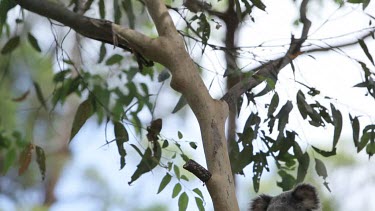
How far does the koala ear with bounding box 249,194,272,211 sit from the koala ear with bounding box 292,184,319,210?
24 cm

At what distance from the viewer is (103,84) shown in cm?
572

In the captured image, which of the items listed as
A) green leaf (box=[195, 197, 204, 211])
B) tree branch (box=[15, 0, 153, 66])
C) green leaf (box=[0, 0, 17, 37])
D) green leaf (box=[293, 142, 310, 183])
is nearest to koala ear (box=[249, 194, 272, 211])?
green leaf (box=[293, 142, 310, 183])

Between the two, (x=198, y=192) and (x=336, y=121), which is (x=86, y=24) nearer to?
(x=198, y=192)

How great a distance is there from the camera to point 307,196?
4391 mm

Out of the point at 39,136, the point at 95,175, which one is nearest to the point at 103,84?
the point at 39,136

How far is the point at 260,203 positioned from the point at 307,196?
1.05ft

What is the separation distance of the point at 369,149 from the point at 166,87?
244 inches

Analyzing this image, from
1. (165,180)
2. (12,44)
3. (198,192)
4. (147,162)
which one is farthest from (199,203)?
(12,44)

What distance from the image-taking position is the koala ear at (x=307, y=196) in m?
4.37

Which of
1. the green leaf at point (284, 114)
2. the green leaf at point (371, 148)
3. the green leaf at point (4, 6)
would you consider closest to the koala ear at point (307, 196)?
the green leaf at point (371, 148)

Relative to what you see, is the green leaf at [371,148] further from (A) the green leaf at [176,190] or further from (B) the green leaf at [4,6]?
(B) the green leaf at [4,6]

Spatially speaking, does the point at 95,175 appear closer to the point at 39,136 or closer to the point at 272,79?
the point at 39,136

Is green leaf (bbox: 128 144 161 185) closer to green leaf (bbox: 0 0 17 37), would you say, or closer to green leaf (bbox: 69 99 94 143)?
green leaf (bbox: 69 99 94 143)

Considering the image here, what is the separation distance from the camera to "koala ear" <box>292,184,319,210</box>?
14.3 feet
